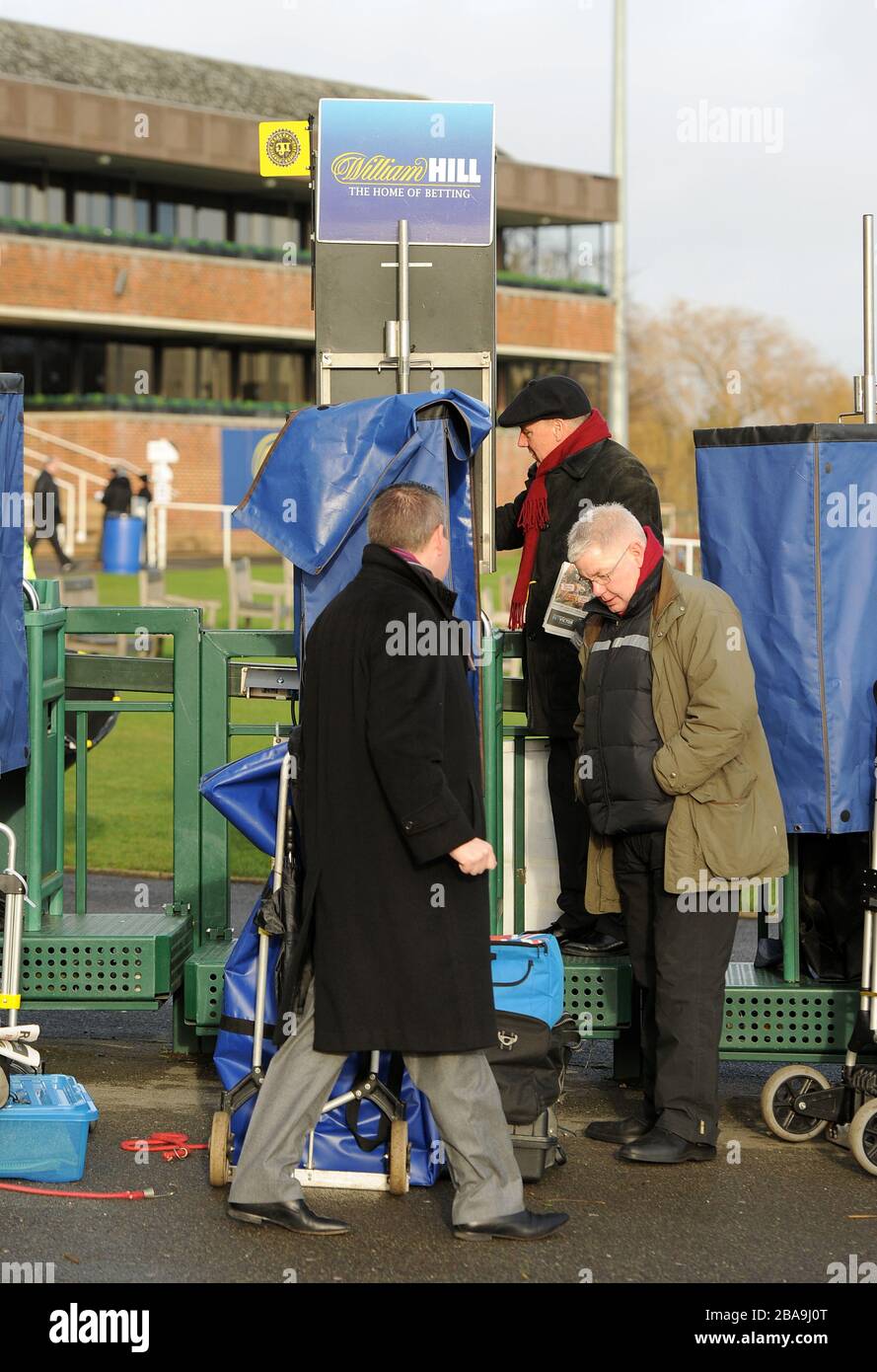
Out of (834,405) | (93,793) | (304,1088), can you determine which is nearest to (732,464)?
(304,1088)

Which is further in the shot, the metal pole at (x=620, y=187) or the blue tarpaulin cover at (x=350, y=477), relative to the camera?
the metal pole at (x=620, y=187)

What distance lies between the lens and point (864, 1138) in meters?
5.27

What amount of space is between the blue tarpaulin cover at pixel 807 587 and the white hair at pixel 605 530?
43cm

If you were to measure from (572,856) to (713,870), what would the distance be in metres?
1.00

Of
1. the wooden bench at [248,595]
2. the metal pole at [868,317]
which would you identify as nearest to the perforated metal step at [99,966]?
the metal pole at [868,317]

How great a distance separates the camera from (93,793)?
13.0 m

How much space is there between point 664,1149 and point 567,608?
180 cm

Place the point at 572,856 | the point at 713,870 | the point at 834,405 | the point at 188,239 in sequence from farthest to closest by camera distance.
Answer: the point at 834,405 < the point at 188,239 < the point at 572,856 < the point at 713,870

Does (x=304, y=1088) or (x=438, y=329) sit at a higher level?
(x=438, y=329)

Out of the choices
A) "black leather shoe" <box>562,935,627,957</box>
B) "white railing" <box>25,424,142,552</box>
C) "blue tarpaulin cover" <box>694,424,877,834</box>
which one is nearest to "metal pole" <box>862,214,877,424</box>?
"blue tarpaulin cover" <box>694,424,877,834</box>

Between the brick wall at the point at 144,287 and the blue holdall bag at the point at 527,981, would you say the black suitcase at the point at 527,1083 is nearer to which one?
the blue holdall bag at the point at 527,981

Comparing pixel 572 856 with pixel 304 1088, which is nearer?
pixel 304 1088

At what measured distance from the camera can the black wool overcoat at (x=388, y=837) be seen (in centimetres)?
450
